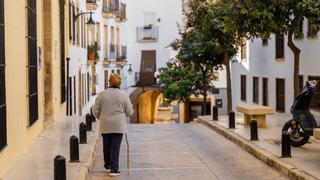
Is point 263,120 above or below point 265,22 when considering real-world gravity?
below

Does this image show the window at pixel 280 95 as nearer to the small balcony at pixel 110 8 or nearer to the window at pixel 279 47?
the window at pixel 279 47

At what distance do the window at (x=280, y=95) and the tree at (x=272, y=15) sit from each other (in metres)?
10.8

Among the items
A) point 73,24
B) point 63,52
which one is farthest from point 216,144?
point 73,24

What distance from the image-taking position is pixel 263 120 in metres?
17.6

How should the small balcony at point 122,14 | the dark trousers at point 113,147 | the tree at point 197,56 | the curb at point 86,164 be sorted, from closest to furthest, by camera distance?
the curb at point 86,164, the dark trousers at point 113,147, the tree at point 197,56, the small balcony at point 122,14

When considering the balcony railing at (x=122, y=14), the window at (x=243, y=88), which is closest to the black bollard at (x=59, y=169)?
the window at (x=243, y=88)

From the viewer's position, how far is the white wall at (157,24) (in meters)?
48.4

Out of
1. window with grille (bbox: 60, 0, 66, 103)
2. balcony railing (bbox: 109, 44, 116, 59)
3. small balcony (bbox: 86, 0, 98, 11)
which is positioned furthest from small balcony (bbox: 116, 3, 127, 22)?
window with grille (bbox: 60, 0, 66, 103)

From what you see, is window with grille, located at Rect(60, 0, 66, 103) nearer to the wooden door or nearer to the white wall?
the white wall

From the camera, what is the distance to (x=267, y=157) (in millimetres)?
12055

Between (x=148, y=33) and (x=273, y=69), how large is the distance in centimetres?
2369

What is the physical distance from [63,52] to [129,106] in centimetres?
1253

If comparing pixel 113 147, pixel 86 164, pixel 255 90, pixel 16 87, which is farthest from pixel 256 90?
pixel 113 147

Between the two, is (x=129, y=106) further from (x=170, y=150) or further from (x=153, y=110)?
(x=153, y=110)
